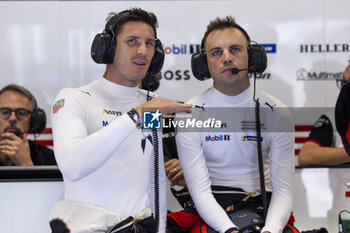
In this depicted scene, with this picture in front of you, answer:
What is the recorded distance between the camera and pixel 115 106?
235cm

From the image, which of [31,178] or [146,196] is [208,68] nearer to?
[146,196]

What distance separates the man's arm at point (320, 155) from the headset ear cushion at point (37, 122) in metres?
2.07

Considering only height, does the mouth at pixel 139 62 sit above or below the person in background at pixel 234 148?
above

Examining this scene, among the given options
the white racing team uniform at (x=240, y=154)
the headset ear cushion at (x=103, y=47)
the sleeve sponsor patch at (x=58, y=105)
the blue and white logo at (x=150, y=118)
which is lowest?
the white racing team uniform at (x=240, y=154)

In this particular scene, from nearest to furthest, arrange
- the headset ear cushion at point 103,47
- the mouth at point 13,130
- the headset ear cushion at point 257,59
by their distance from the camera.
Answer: the headset ear cushion at point 103,47, the headset ear cushion at point 257,59, the mouth at point 13,130

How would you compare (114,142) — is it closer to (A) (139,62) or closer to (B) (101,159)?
(B) (101,159)

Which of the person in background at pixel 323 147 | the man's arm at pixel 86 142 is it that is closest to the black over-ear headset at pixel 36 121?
the man's arm at pixel 86 142

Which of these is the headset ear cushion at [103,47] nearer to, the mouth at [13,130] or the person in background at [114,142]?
the person in background at [114,142]

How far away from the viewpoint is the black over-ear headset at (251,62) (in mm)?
2545

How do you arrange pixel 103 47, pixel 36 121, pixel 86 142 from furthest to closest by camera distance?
pixel 36 121, pixel 103 47, pixel 86 142

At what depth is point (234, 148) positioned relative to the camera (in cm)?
250

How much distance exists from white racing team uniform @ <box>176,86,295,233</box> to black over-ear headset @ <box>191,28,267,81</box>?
6.1 inches

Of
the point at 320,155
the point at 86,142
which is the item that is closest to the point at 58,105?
the point at 86,142

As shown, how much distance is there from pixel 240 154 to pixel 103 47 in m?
0.91
